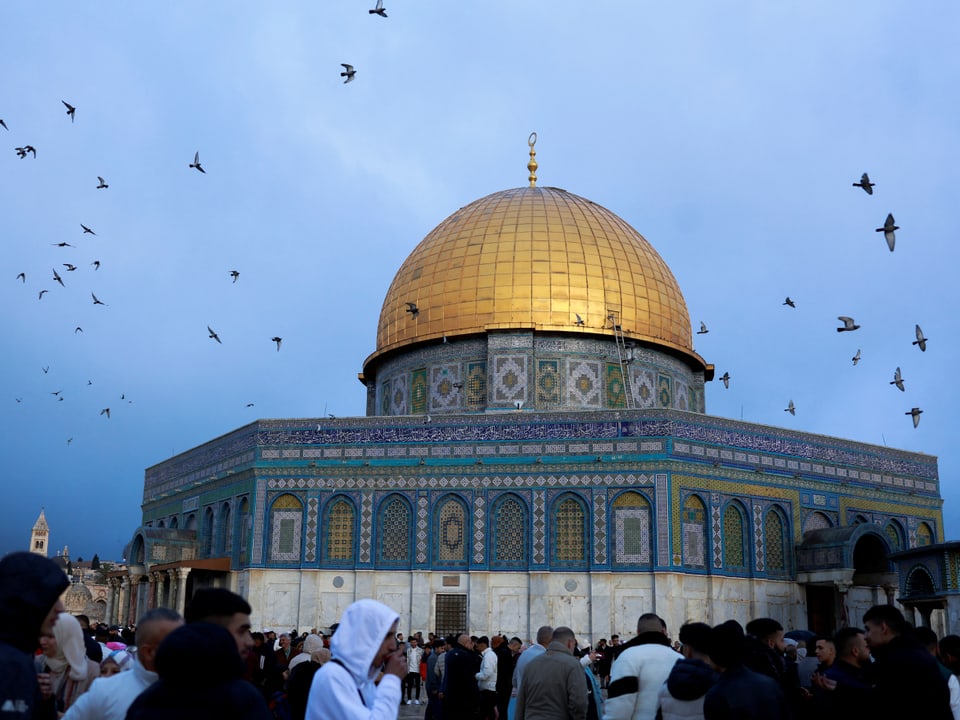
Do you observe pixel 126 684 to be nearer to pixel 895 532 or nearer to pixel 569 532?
pixel 569 532

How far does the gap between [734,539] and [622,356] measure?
20.0ft

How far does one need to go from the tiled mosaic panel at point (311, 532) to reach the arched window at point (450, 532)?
283 centimetres

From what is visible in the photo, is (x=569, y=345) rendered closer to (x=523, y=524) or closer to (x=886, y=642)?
(x=523, y=524)

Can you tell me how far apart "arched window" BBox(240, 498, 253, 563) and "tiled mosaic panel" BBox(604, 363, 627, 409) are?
9404 mm

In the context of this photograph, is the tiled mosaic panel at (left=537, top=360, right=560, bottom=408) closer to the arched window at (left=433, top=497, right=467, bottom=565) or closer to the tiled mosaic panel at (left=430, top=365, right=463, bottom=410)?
the tiled mosaic panel at (left=430, top=365, right=463, bottom=410)

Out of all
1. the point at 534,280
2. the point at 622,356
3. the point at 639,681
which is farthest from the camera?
the point at 534,280

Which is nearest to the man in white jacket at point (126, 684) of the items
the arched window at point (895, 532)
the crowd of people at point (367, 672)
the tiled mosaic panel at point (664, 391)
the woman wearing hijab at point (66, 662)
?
the crowd of people at point (367, 672)

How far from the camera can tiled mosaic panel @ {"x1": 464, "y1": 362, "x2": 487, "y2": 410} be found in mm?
29219

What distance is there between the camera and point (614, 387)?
29.4m

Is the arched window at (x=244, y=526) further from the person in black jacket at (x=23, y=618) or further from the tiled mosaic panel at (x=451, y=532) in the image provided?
the person in black jacket at (x=23, y=618)

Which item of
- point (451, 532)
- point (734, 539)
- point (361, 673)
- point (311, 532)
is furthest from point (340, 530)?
point (361, 673)

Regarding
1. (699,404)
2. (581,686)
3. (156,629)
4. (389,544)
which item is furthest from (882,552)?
(156,629)

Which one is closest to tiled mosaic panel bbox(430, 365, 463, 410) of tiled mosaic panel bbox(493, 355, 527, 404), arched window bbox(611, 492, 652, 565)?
tiled mosaic panel bbox(493, 355, 527, 404)

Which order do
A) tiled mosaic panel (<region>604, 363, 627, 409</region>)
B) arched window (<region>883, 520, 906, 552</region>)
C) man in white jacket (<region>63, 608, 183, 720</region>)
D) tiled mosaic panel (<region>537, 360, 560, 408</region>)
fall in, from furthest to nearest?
tiled mosaic panel (<region>604, 363, 627, 409</region>), tiled mosaic panel (<region>537, 360, 560, 408</region>), arched window (<region>883, 520, 906, 552</region>), man in white jacket (<region>63, 608, 183, 720</region>)
